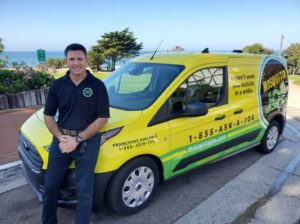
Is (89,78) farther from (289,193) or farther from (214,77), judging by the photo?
(289,193)

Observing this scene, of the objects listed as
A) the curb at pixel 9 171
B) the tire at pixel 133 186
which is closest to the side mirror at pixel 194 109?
the tire at pixel 133 186

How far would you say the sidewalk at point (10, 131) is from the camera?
496 centimetres

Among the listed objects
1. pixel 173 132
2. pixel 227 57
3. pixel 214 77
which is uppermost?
pixel 227 57

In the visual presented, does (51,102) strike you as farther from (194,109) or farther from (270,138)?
(270,138)

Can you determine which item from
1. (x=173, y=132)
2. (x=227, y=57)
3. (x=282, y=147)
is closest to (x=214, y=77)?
(x=227, y=57)

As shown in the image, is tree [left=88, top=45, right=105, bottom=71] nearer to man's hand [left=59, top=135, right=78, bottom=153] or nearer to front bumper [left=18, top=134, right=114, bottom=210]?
front bumper [left=18, top=134, right=114, bottom=210]

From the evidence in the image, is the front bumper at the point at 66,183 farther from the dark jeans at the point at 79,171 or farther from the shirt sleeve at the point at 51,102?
the shirt sleeve at the point at 51,102

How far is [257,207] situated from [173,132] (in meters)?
1.43

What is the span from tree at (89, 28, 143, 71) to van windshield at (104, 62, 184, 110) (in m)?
28.1

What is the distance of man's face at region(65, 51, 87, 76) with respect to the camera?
2.77 metres

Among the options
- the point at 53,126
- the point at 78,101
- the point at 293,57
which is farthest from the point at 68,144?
the point at 293,57

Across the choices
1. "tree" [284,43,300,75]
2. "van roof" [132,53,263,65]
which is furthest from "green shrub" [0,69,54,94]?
"tree" [284,43,300,75]

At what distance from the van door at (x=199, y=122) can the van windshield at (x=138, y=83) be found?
9.0 inches

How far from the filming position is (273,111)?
5.40m
